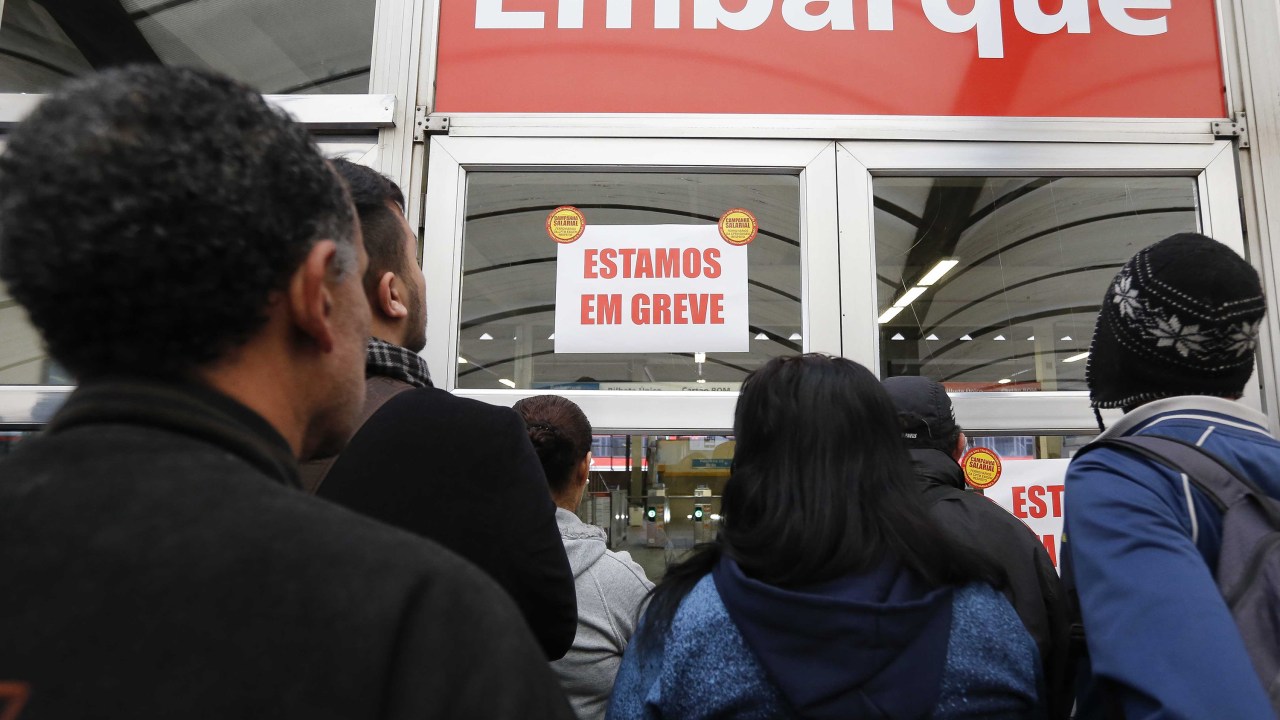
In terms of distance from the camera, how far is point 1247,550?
0.98 m

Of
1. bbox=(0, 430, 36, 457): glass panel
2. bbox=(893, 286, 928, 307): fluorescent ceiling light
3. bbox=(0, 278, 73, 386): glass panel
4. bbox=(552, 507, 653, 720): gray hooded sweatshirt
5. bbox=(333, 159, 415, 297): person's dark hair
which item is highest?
bbox=(893, 286, 928, 307): fluorescent ceiling light

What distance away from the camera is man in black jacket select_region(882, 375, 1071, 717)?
1460 mm

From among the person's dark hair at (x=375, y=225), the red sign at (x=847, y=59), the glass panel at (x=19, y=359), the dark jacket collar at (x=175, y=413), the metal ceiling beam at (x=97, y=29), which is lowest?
the dark jacket collar at (x=175, y=413)

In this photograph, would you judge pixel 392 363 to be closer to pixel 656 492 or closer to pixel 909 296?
pixel 656 492

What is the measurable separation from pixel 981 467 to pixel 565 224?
1.52 meters

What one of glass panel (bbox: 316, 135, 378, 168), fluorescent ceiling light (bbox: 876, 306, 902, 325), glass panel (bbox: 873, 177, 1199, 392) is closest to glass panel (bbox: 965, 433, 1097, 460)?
glass panel (bbox: 873, 177, 1199, 392)

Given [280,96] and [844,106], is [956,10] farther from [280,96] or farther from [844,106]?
[280,96]

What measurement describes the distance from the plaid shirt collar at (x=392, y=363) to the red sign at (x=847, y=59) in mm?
1436

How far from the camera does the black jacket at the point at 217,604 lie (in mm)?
476

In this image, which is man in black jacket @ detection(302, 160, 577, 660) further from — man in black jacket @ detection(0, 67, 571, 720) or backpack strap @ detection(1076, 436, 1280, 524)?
backpack strap @ detection(1076, 436, 1280, 524)

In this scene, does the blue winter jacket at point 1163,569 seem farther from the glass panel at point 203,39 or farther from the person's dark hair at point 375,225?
the glass panel at point 203,39

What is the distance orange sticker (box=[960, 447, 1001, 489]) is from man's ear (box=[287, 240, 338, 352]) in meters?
2.21

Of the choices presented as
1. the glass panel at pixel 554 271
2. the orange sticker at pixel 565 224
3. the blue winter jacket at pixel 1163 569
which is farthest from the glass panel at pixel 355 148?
the blue winter jacket at pixel 1163 569

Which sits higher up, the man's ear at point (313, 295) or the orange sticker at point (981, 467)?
the man's ear at point (313, 295)
